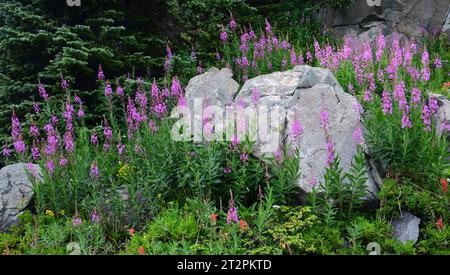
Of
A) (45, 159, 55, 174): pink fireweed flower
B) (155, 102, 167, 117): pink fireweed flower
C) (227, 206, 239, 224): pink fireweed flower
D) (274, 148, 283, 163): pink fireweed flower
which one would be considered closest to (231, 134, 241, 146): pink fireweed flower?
(274, 148, 283, 163): pink fireweed flower

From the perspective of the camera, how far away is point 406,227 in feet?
17.7

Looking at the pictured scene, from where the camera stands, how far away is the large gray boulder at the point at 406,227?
208 inches

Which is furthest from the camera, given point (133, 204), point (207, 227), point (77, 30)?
Result: point (77, 30)

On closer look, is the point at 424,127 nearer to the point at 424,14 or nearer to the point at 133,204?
the point at 133,204

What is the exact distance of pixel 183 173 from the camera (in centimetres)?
576

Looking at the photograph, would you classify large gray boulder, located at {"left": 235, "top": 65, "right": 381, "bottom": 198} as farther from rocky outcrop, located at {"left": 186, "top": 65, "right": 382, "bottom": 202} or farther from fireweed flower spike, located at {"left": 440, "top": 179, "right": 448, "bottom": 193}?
fireweed flower spike, located at {"left": 440, "top": 179, "right": 448, "bottom": 193}

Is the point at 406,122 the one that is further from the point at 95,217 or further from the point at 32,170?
the point at 32,170

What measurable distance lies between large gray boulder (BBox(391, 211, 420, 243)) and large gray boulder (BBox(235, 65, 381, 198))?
399 mm

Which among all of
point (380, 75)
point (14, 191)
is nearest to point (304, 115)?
point (380, 75)

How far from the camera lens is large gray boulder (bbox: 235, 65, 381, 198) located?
5852mm

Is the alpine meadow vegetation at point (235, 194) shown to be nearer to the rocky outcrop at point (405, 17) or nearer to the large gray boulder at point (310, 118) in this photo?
the large gray boulder at point (310, 118)

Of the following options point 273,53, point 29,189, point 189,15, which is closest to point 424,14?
point 273,53
